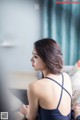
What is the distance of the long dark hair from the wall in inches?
29.5

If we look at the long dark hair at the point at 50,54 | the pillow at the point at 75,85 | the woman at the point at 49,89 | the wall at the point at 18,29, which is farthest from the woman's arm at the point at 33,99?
the wall at the point at 18,29

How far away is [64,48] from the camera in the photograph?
2273 millimetres

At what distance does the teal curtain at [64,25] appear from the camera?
218 cm

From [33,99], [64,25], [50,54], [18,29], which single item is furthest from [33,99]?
[64,25]

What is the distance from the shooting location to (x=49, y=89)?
1.39m

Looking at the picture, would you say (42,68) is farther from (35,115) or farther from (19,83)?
(19,83)

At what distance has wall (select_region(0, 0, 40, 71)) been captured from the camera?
2152 millimetres

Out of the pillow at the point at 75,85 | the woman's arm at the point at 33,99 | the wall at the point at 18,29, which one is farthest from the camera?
the wall at the point at 18,29

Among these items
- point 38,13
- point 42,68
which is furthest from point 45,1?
point 42,68

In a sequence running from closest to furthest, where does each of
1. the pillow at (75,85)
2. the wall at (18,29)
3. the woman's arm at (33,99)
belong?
the woman's arm at (33,99), the pillow at (75,85), the wall at (18,29)

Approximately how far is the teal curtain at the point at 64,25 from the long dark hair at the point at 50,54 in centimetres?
76

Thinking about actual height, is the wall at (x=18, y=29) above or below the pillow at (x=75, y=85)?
above

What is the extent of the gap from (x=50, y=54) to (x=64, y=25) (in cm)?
88

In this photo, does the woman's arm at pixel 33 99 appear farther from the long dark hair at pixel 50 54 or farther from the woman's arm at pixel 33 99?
the long dark hair at pixel 50 54
